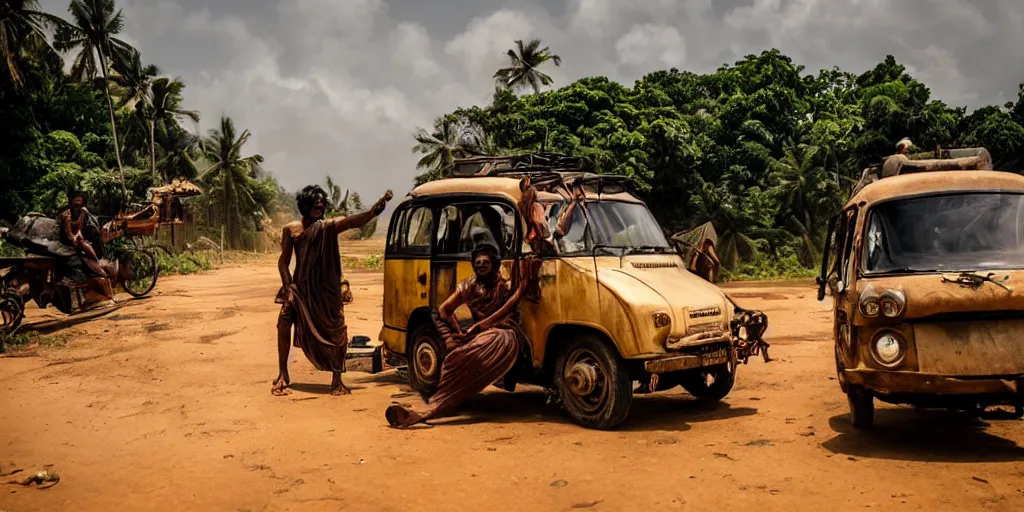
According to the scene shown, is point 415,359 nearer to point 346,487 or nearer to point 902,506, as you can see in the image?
point 346,487

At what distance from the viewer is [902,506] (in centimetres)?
496

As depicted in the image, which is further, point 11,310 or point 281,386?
point 11,310

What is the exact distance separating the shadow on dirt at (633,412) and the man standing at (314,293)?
62.9 inches

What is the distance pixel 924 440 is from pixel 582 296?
2856mm

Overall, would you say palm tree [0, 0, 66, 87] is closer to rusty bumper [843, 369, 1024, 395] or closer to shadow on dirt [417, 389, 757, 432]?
shadow on dirt [417, 389, 757, 432]

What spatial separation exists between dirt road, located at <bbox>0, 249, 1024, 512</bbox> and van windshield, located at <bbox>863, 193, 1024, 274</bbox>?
136cm

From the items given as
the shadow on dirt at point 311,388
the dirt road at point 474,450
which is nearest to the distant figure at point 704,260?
the dirt road at point 474,450

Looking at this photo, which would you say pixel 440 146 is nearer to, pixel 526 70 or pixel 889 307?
pixel 526 70

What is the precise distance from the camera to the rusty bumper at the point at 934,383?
5.79 metres

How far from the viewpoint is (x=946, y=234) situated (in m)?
6.67

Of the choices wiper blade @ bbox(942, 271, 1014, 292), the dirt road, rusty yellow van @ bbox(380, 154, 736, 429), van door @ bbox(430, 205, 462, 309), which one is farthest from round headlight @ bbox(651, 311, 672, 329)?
van door @ bbox(430, 205, 462, 309)

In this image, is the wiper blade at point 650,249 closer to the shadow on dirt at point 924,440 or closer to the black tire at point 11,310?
the shadow on dirt at point 924,440

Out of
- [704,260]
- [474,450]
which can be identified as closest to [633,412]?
[474,450]

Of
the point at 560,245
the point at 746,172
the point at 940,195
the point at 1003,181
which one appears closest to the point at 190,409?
the point at 560,245
